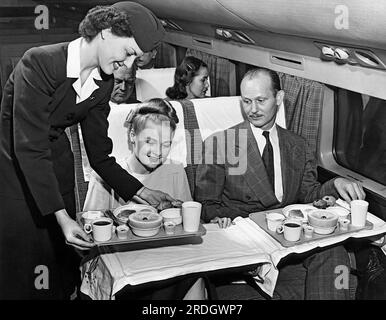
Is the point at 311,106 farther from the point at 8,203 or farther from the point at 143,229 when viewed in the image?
the point at 8,203

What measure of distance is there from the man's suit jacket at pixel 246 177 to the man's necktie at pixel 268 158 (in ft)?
0.10

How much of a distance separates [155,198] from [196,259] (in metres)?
0.50

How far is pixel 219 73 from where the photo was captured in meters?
3.13

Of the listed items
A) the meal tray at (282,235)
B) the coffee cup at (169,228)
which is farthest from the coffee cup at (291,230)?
the coffee cup at (169,228)

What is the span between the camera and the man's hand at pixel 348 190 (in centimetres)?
236

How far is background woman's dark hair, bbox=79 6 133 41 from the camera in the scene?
1.78 metres

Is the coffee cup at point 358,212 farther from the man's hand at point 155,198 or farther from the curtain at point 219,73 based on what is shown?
the curtain at point 219,73

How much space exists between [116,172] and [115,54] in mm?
598

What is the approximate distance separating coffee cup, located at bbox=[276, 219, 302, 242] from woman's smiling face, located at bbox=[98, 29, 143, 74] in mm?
770

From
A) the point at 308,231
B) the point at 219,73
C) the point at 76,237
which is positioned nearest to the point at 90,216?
the point at 76,237

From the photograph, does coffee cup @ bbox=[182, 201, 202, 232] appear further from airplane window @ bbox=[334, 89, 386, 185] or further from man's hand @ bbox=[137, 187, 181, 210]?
airplane window @ bbox=[334, 89, 386, 185]
